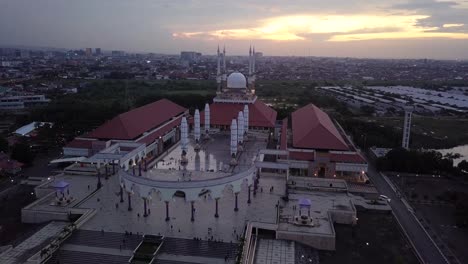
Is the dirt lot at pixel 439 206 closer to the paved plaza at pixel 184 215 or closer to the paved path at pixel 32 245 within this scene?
the paved plaza at pixel 184 215

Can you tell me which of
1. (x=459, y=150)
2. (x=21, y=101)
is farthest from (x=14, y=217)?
(x=459, y=150)

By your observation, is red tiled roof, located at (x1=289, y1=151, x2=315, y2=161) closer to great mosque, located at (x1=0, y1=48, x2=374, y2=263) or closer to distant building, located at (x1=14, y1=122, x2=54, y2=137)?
great mosque, located at (x1=0, y1=48, x2=374, y2=263)

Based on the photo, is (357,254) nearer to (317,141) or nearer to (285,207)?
(285,207)

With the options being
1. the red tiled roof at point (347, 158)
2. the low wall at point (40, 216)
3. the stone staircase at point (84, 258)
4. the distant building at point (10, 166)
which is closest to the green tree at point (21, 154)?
the distant building at point (10, 166)

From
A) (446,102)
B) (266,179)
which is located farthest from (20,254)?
(446,102)

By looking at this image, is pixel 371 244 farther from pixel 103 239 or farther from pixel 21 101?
pixel 21 101
